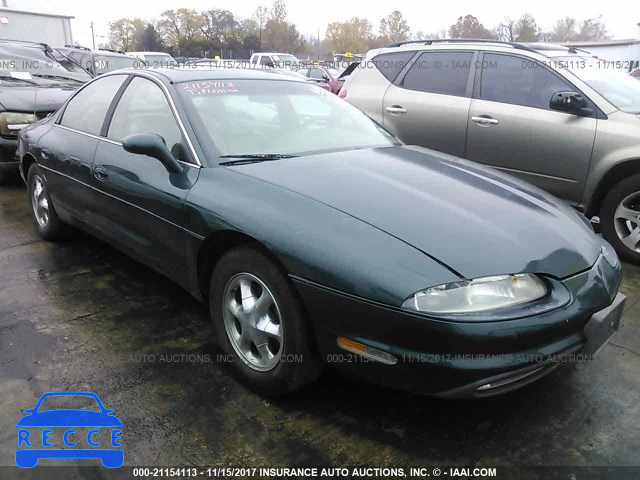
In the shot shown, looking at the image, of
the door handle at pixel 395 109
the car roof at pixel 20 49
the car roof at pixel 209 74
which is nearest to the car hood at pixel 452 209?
the car roof at pixel 209 74

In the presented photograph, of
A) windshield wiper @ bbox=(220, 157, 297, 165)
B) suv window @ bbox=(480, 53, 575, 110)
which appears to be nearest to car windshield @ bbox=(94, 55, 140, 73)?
suv window @ bbox=(480, 53, 575, 110)

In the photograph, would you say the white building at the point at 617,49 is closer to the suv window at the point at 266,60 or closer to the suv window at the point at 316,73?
the suv window at the point at 316,73

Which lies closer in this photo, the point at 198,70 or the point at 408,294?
the point at 408,294

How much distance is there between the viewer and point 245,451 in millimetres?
2154

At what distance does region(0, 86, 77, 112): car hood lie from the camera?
6.06 metres

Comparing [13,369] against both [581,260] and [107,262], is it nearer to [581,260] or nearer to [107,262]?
[107,262]

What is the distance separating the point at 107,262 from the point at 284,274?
2.37m

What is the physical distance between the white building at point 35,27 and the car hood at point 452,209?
18579 mm

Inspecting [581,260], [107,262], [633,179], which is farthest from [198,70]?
[633,179]

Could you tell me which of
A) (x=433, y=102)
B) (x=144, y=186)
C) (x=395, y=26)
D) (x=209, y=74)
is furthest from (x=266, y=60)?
(x=395, y=26)

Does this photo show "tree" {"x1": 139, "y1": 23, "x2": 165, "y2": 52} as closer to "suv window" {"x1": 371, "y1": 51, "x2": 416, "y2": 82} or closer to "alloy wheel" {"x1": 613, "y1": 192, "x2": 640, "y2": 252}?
"suv window" {"x1": 371, "y1": 51, "x2": 416, "y2": 82}

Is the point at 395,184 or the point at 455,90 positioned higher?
the point at 455,90

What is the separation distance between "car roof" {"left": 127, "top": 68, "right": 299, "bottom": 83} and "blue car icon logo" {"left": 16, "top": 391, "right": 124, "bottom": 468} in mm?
1892

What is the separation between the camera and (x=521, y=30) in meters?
66.7
